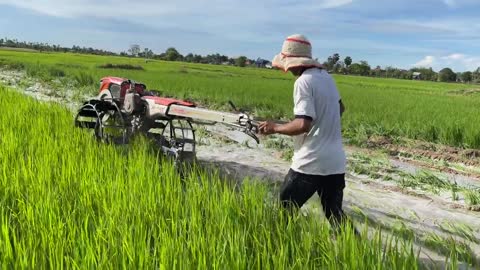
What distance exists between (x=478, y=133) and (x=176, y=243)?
21.0ft

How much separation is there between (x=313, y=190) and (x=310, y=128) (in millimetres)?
352

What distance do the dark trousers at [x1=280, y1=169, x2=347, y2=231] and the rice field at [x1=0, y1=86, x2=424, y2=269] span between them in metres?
0.16

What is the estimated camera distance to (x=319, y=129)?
2539 mm

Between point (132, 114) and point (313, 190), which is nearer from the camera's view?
point (313, 190)

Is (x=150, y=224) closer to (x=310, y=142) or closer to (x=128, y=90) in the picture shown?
(x=310, y=142)

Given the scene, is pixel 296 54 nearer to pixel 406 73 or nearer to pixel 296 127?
pixel 296 127

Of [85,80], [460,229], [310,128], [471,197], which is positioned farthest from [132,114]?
[85,80]

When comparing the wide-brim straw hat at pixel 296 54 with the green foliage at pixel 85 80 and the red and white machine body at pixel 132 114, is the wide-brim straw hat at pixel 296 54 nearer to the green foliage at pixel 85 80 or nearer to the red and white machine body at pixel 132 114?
the red and white machine body at pixel 132 114

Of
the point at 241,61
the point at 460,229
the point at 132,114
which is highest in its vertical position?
the point at 241,61

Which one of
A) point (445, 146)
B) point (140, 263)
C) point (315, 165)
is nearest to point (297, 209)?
point (315, 165)

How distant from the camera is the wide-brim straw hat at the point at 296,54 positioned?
250 cm

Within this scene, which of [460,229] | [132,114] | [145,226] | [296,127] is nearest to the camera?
[145,226]

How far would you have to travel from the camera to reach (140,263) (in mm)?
1658

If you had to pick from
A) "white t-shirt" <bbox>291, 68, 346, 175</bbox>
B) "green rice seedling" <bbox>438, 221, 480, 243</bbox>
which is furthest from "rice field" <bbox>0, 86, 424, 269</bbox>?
"green rice seedling" <bbox>438, 221, 480, 243</bbox>
